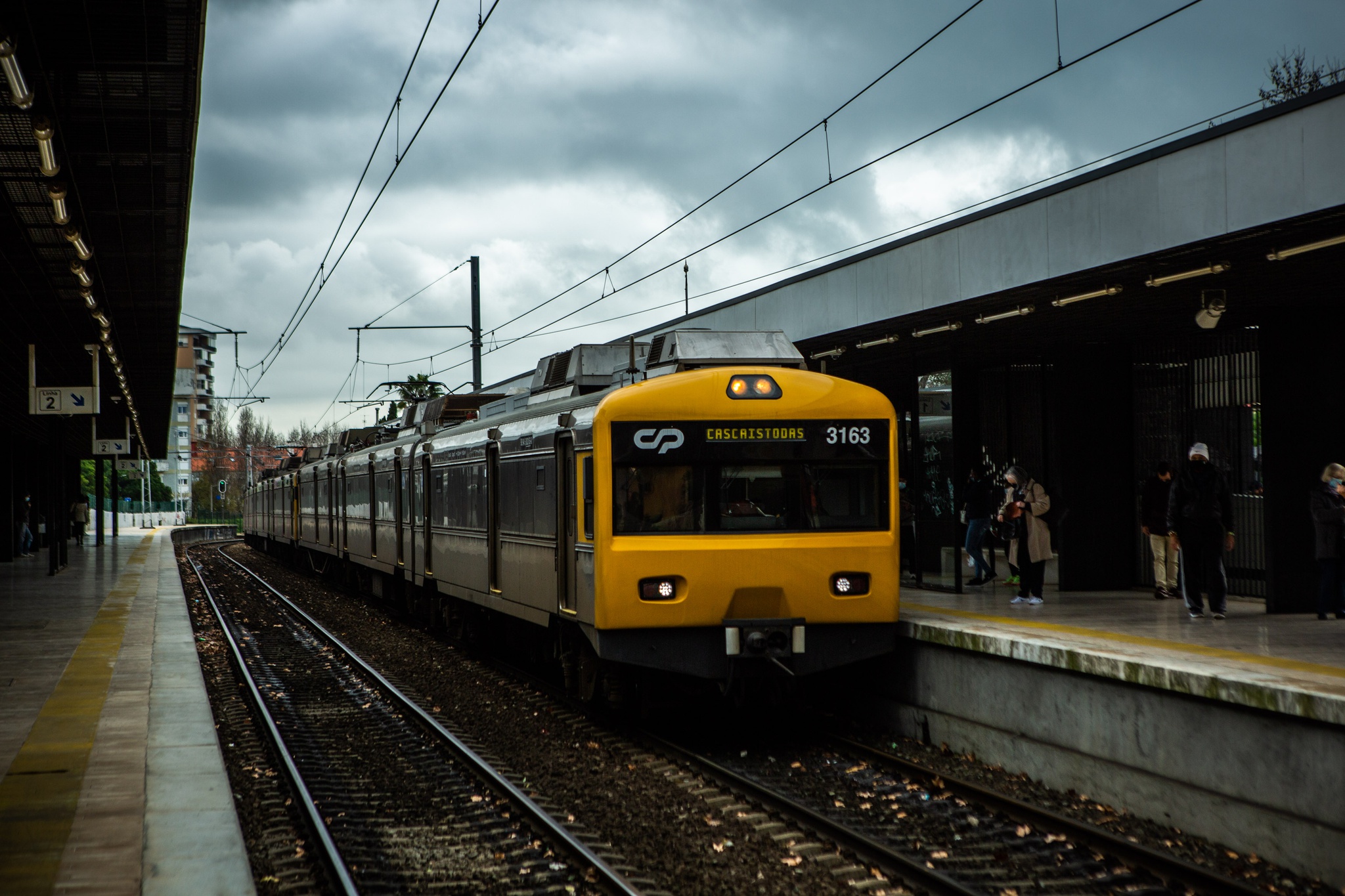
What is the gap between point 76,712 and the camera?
1035 cm

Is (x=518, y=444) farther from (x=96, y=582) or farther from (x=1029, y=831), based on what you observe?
(x=96, y=582)

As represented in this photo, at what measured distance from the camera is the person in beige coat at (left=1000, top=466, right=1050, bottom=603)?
12742 millimetres

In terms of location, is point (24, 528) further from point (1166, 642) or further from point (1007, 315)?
point (1166, 642)

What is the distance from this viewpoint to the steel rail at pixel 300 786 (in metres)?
6.32

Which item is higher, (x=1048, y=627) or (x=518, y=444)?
(x=518, y=444)

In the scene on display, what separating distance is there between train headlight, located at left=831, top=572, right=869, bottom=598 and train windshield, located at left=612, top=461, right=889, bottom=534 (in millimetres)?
367

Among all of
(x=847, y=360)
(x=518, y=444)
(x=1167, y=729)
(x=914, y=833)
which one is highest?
(x=847, y=360)

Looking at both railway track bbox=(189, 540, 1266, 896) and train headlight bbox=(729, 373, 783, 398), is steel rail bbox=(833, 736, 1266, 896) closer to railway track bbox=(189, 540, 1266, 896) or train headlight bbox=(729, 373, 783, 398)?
railway track bbox=(189, 540, 1266, 896)

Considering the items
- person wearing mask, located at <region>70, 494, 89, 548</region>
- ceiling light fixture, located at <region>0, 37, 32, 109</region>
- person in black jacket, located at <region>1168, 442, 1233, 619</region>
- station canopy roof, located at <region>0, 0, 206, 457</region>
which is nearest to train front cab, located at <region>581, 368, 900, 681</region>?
person in black jacket, located at <region>1168, 442, 1233, 619</region>

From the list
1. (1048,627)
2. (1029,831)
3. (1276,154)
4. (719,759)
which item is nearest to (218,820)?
(719,759)

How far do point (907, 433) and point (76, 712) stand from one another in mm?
10867

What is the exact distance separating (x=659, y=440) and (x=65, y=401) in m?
16.8

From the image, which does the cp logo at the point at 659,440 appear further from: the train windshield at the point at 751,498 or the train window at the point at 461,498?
the train window at the point at 461,498

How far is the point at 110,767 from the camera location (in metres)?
8.24
